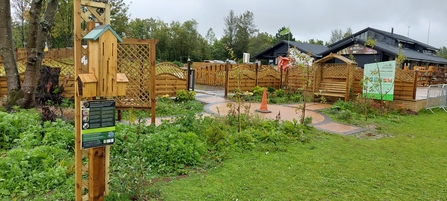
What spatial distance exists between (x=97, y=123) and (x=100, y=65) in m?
0.53

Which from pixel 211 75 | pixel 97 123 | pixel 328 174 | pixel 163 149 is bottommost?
pixel 328 174

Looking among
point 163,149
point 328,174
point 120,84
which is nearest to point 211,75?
point 163,149

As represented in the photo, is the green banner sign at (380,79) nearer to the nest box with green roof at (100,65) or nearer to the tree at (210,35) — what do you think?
the nest box with green roof at (100,65)

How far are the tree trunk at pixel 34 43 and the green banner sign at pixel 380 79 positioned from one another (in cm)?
952

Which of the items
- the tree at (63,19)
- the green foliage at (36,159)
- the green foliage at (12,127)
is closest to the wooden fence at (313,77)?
the green foliage at (36,159)

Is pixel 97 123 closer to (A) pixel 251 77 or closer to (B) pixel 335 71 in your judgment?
(B) pixel 335 71

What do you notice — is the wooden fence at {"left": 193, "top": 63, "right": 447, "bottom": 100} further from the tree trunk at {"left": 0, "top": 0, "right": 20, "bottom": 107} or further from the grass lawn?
the tree trunk at {"left": 0, "top": 0, "right": 20, "bottom": 107}

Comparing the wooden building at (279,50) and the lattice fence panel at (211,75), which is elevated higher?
the wooden building at (279,50)

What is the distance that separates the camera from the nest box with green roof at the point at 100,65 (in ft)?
9.22

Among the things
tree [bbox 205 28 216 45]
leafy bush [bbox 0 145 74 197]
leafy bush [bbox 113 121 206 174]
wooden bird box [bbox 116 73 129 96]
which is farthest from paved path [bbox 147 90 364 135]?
tree [bbox 205 28 216 45]

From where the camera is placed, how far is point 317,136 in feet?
22.9

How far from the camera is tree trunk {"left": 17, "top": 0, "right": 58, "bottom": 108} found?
7.35m

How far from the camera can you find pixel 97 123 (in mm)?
2834

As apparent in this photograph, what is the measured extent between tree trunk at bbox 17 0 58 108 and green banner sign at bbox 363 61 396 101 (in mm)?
9515
